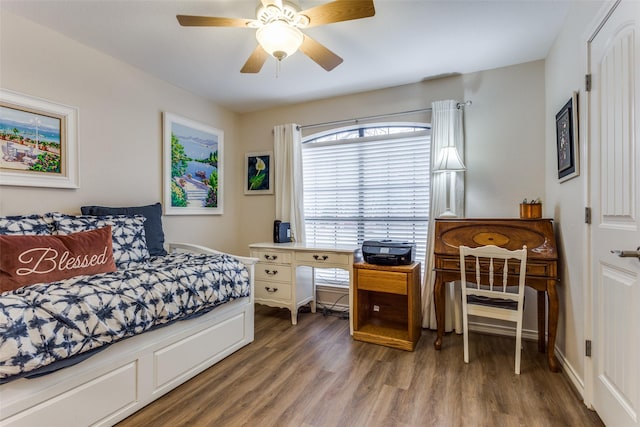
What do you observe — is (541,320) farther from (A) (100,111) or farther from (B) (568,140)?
(A) (100,111)

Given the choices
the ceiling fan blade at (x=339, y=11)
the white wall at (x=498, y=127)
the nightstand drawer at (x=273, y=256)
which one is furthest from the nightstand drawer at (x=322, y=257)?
the ceiling fan blade at (x=339, y=11)

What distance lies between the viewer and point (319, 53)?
1972 mm

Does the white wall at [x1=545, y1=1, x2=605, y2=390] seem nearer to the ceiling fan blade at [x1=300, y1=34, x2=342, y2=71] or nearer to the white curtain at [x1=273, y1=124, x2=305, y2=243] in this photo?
the ceiling fan blade at [x1=300, y1=34, x2=342, y2=71]

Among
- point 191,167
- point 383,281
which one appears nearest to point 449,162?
point 383,281

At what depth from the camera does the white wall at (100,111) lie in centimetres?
203

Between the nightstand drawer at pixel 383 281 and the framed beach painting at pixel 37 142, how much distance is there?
2.39m

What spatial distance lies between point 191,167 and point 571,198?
3.30 m

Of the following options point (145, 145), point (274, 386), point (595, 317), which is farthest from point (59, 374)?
point (595, 317)

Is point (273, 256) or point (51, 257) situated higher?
point (51, 257)

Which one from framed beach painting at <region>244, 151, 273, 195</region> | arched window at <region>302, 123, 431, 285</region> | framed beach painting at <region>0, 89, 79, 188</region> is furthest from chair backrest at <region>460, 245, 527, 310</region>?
framed beach painting at <region>0, 89, 79, 188</region>

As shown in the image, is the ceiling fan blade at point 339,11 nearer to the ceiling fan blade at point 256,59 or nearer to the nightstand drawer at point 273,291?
→ the ceiling fan blade at point 256,59

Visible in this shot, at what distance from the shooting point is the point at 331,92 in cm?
324

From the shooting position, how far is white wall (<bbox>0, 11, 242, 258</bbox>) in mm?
2027

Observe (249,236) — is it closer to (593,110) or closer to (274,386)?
(274,386)
